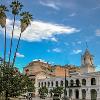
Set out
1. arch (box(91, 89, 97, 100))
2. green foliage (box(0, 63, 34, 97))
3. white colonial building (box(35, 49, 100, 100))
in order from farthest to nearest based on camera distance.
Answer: white colonial building (box(35, 49, 100, 100))
arch (box(91, 89, 97, 100))
green foliage (box(0, 63, 34, 97))

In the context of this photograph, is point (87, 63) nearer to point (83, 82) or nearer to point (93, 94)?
point (83, 82)

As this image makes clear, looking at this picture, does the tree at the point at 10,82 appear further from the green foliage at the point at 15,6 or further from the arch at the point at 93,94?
the arch at the point at 93,94

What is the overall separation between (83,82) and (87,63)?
32.9ft

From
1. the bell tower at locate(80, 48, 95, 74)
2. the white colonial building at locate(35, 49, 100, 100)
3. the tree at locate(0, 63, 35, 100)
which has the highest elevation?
the bell tower at locate(80, 48, 95, 74)

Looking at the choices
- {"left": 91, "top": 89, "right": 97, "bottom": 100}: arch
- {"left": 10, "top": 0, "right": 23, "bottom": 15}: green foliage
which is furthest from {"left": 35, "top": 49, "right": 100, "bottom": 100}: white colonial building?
{"left": 10, "top": 0, "right": 23, "bottom": 15}: green foliage

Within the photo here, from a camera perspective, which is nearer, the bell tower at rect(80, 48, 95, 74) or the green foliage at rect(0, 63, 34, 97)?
the green foliage at rect(0, 63, 34, 97)

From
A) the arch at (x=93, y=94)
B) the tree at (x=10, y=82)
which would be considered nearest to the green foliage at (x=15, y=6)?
the tree at (x=10, y=82)

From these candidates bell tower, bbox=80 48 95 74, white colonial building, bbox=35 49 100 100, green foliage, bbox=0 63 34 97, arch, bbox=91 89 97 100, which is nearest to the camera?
green foliage, bbox=0 63 34 97

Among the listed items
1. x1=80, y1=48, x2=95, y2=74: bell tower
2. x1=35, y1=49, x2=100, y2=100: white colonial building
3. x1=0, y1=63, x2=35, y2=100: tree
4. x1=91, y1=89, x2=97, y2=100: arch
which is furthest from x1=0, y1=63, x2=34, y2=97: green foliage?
x1=80, y1=48, x2=95, y2=74: bell tower

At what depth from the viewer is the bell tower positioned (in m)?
95.9

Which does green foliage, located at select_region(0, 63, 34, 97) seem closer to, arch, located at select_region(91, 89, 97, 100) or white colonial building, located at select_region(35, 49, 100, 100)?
white colonial building, located at select_region(35, 49, 100, 100)

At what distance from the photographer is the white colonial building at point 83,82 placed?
3269 inches

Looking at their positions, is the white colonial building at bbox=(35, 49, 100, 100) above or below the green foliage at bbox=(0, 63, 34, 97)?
above

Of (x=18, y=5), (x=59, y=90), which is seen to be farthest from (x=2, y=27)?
(x=59, y=90)
